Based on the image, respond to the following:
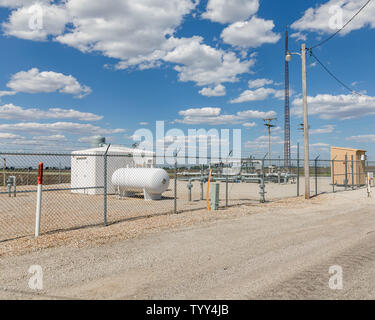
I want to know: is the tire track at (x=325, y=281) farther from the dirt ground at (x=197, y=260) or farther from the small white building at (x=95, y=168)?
the small white building at (x=95, y=168)

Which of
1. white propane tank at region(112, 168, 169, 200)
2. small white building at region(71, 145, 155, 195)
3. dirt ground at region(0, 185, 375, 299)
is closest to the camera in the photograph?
dirt ground at region(0, 185, 375, 299)

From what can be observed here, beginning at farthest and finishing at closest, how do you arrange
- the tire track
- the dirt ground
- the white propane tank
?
1. the white propane tank
2. the dirt ground
3. the tire track

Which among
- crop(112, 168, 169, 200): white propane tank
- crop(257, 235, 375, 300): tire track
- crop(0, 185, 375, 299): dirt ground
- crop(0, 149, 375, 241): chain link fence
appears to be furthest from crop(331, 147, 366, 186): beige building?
crop(257, 235, 375, 300): tire track

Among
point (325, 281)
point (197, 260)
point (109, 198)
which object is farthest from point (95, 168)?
point (325, 281)

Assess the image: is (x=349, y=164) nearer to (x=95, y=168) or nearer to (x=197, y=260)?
(x=95, y=168)

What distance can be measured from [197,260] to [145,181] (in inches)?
374

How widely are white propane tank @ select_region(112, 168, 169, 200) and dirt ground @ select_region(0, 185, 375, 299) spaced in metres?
5.20

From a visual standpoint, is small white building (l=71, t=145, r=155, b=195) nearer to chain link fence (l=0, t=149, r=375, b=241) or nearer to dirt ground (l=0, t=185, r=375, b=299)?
chain link fence (l=0, t=149, r=375, b=241)

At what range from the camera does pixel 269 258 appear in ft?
18.9

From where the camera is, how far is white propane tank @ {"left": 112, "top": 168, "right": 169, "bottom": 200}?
48.5 ft

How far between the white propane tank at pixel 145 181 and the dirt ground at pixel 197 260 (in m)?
5.20

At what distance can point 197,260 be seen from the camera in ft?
18.5

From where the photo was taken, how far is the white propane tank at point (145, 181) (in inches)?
583
